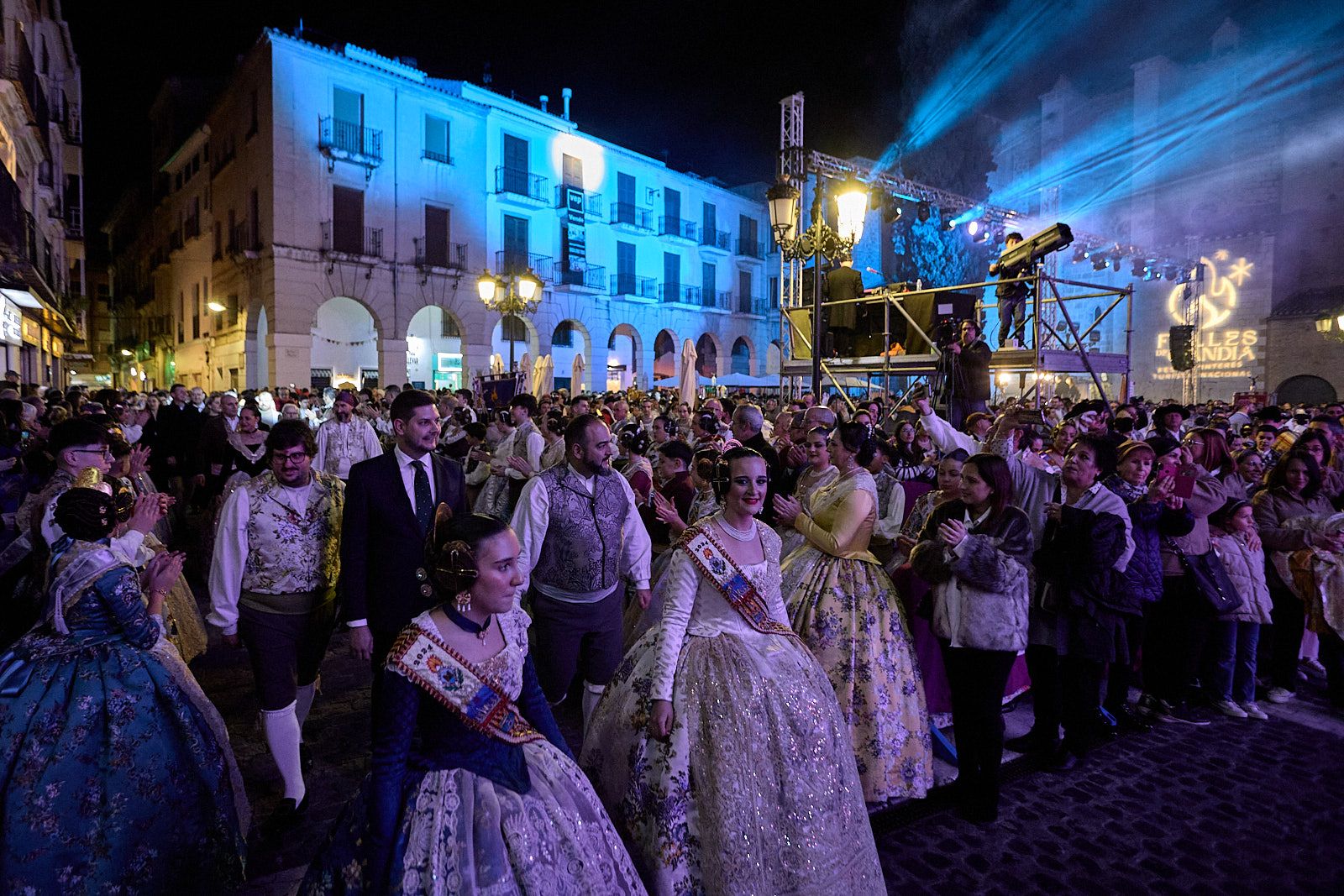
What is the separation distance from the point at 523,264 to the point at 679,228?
9.18 m

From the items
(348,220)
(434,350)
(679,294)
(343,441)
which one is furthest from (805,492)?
(679,294)

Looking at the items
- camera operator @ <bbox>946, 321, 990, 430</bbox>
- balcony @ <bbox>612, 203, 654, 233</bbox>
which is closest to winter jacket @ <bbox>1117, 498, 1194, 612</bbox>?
camera operator @ <bbox>946, 321, 990, 430</bbox>

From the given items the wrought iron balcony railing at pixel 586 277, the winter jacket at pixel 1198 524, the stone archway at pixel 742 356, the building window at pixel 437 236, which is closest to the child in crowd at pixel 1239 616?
the winter jacket at pixel 1198 524

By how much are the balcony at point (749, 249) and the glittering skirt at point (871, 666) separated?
3618 cm

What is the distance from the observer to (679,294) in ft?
115

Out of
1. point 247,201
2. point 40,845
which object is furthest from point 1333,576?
point 247,201

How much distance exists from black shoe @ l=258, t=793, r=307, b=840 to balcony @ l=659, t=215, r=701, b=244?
3261 centimetres

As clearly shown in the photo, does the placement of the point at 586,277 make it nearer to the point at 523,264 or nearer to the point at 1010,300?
the point at 523,264

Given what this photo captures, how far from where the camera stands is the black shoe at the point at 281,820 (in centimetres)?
355

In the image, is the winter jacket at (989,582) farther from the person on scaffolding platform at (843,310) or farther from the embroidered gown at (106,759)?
the person on scaffolding platform at (843,310)

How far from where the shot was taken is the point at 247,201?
2473 centimetres

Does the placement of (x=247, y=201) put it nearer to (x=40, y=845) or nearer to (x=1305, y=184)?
(x=40, y=845)

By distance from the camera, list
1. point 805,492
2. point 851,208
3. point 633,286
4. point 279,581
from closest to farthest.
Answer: point 279,581, point 805,492, point 851,208, point 633,286

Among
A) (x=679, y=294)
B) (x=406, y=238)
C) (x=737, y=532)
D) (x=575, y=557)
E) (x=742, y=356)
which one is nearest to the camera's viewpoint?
(x=737, y=532)
